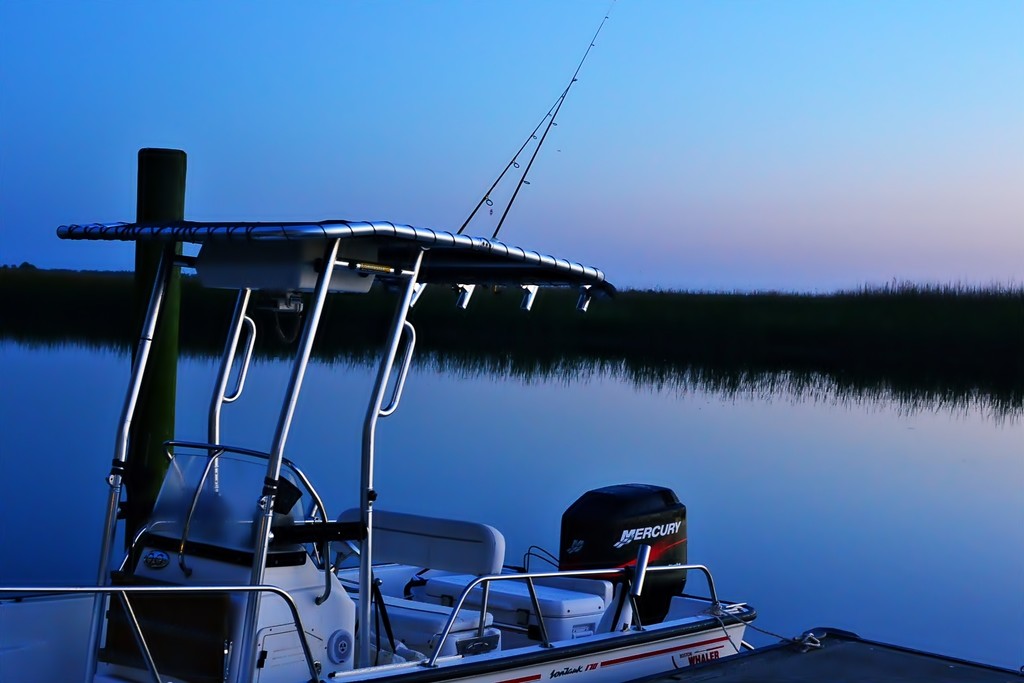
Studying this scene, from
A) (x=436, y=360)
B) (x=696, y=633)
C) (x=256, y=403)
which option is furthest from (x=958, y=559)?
(x=436, y=360)

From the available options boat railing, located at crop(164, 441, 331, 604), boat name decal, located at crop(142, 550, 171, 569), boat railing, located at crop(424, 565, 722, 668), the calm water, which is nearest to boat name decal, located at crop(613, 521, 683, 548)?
boat railing, located at crop(424, 565, 722, 668)

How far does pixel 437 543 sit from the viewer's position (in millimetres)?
5512

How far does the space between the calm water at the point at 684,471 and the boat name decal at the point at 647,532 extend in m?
2.54

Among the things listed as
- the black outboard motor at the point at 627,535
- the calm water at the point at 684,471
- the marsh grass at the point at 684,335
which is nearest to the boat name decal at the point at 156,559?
the black outboard motor at the point at 627,535

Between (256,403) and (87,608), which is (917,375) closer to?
(256,403)

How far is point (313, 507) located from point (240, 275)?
909 millimetres

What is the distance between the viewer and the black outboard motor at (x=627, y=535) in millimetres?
6094

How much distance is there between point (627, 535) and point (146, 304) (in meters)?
2.90

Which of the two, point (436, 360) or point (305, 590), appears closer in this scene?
point (305, 590)

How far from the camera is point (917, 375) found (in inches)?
719

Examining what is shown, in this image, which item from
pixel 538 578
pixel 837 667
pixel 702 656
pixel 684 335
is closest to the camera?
pixel 538 578

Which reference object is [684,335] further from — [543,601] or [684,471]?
[543,601]

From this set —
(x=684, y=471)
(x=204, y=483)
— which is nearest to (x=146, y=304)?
(x=204, y=483)

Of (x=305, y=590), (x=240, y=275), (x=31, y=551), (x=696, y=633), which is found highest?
(x=240, y=275)
